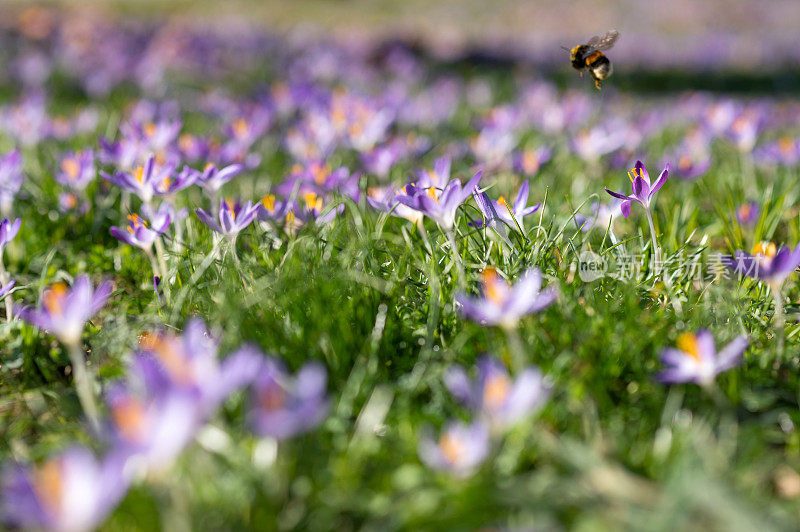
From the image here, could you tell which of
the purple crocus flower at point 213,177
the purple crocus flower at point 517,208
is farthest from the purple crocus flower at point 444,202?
the purple crocus flower at point 213,177

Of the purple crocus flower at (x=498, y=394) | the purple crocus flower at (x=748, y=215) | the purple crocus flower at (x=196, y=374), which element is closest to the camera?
the purple crocus flower at (x=196, y=374)

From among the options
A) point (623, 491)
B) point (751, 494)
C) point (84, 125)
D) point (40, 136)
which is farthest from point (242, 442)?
point (84, 125)

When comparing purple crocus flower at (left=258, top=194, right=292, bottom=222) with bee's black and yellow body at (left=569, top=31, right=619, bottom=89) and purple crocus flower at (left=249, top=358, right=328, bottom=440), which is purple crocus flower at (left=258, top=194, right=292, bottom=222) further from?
bee's black and yellow body at (left=569, top=31, right=619, bottom=89)

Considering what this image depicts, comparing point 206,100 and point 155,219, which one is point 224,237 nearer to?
point 155,219

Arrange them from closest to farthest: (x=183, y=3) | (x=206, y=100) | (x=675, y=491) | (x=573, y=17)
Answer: (x=675, y=491), (x=206, y=100), (x=183, y=3), (x=573, y=17)

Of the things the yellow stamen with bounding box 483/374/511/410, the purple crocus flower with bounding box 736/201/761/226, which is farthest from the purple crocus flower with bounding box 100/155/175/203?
the purple crocus flower with bounding box 736/201/761/226

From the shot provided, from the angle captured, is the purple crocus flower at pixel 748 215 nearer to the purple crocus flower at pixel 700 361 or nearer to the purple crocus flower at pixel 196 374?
the purple crocus flower at pixel 700 361
